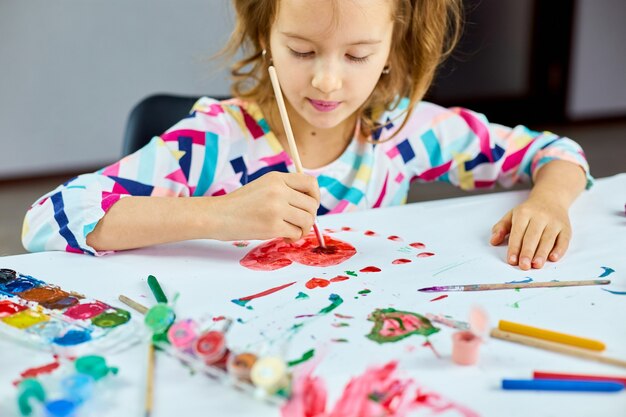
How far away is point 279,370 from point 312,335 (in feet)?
0.37

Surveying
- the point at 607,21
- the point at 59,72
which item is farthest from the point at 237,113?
the point at 607,21

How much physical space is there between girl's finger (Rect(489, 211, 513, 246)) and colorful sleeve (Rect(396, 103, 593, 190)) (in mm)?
246

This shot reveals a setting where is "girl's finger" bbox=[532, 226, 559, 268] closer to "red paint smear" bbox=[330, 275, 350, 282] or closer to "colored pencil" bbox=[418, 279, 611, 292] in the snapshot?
"colored pencil" bbox=[418, 279, 611, 292]

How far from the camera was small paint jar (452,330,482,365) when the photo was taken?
0.59m

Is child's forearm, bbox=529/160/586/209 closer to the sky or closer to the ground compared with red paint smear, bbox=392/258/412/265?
closer to the sky

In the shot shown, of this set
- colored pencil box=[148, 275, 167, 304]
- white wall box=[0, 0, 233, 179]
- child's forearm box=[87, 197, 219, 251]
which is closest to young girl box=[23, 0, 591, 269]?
child's forearm box=[87, 197, 219, 251]

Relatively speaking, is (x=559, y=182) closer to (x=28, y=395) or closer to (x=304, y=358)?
(x=304, y=358)

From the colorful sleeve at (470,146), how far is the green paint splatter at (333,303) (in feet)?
1.68

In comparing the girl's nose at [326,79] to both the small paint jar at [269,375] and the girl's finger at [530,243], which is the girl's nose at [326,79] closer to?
the girl's finger at [530,243]

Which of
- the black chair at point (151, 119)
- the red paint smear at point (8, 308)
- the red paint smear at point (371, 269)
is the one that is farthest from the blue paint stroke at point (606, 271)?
the black chair at point (151, 119)

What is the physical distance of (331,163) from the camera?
45.3 inches

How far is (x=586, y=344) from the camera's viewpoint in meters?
0.63

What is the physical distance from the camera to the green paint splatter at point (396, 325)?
646 millimetres

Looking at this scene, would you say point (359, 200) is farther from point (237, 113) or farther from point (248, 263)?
point (248, 263)
